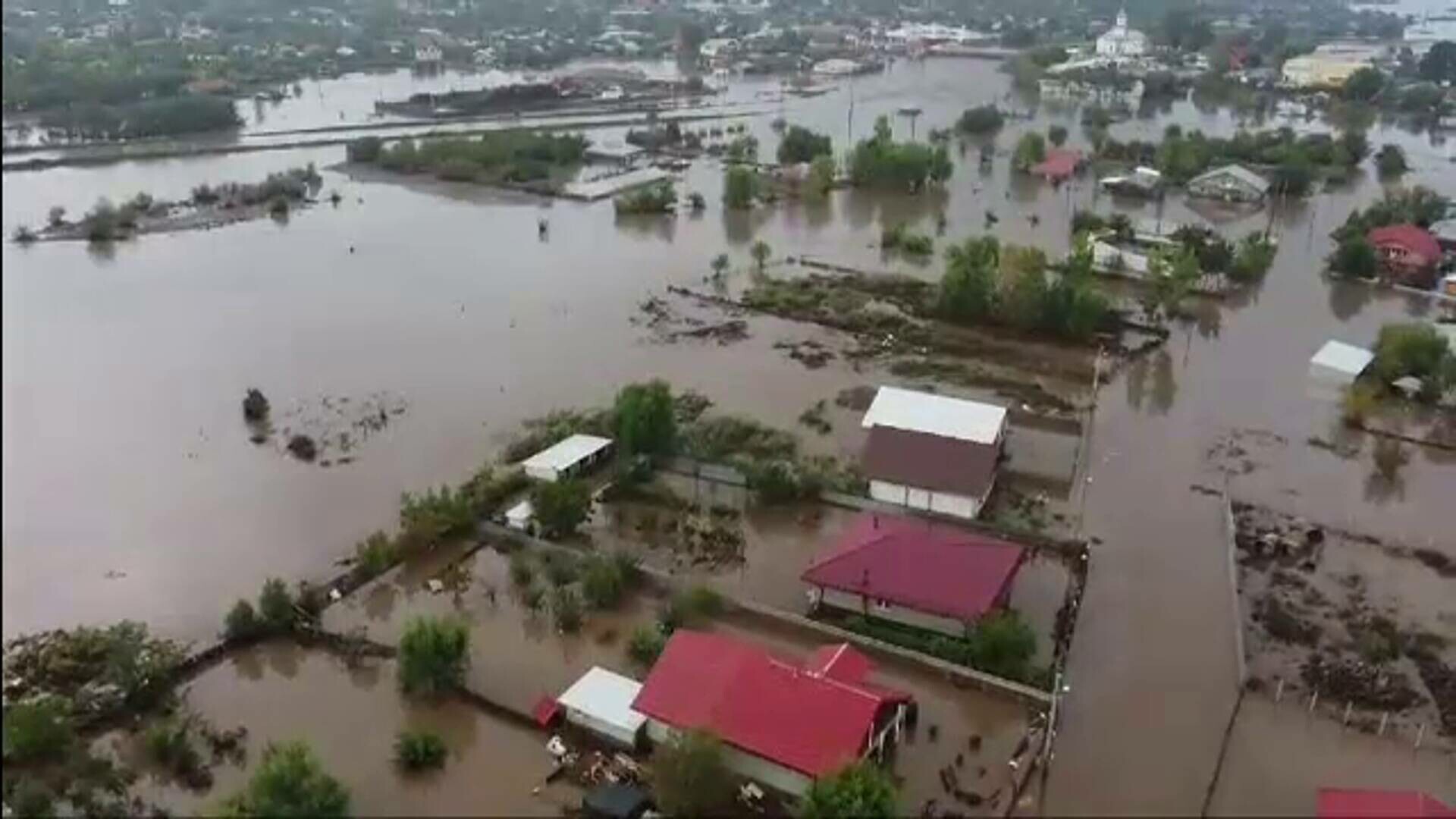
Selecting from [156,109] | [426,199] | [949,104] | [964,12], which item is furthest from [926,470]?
[964,12]

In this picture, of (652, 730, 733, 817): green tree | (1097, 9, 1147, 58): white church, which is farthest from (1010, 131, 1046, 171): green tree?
(652, 730, 733, 817): green tree

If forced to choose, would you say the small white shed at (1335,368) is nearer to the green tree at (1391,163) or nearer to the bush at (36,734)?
the bush at (36,734)

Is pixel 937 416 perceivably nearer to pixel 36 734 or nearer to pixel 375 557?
pixel 375 557

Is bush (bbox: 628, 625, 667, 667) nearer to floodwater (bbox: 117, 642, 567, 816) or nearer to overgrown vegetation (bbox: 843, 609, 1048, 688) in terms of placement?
floodwater (bbox: 117, 642, 567, 816)

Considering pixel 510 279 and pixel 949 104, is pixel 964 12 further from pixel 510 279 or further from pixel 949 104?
pixel 510 279

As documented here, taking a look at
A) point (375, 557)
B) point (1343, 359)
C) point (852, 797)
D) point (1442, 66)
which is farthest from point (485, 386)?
point (1442, 66)

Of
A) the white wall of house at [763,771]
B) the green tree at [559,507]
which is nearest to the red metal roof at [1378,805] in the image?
the white wall of house at [763,771]
